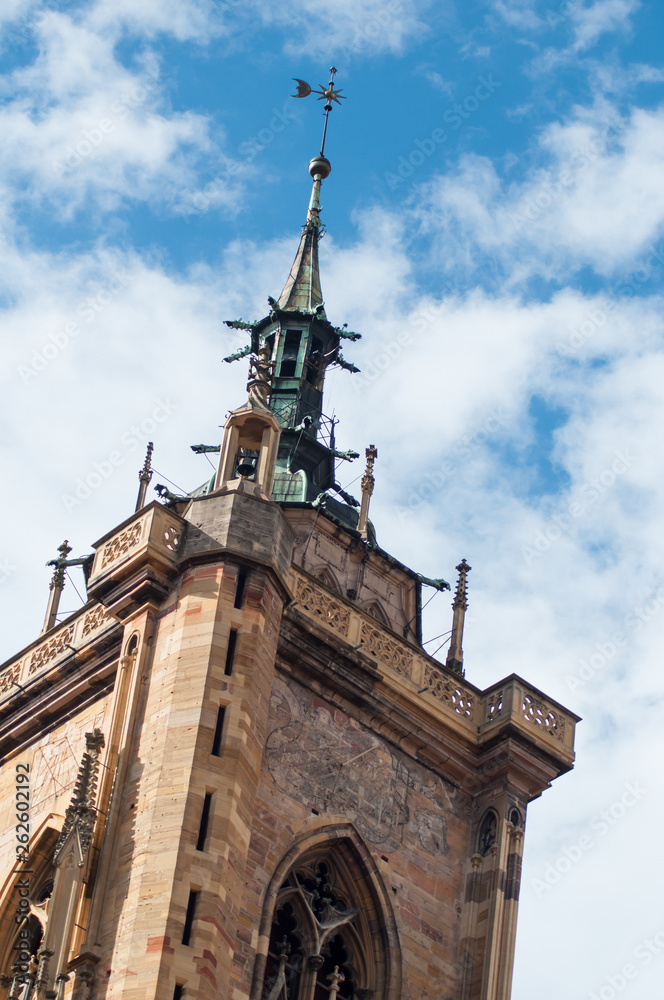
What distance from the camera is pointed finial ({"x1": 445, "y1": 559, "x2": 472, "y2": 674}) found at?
38625 mm

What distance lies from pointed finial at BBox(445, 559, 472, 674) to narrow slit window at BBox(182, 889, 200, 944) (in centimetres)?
1080

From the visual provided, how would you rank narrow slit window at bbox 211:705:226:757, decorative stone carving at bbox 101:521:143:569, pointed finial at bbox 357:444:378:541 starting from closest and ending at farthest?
narrow slit window at bbox 211:705:226:757, decorative stone carving at bbox 101:521:143:569, pointed finial at bbox 357:444:378:541

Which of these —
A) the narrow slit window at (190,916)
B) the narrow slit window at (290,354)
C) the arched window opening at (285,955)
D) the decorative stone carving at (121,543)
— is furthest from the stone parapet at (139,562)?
the narrow slit window at (290,354)

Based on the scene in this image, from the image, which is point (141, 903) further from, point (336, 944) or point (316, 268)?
point (316, 268)

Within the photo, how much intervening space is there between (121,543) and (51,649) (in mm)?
2777

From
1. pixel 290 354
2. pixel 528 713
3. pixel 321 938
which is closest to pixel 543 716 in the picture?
pixel 528 713

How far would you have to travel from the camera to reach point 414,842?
3309 cm

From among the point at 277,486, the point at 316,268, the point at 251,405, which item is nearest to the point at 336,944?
the point at 251,405

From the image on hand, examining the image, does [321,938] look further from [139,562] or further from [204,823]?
[139,562]

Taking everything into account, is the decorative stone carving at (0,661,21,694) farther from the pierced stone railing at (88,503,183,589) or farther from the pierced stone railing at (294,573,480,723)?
the pierced stone railing at (294,573,480,723)

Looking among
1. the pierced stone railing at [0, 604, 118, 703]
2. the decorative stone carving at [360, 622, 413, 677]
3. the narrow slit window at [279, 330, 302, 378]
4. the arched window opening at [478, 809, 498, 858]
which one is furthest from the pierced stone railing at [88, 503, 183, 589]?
the narrow slit window at [279, 330, 302, 378]

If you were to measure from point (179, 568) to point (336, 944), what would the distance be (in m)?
5.45

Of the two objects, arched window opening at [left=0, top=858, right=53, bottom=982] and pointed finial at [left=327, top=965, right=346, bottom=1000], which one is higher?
arched window opening at [left=0, top=858, right=53, bottom=982]

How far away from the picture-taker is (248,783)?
30.2m
